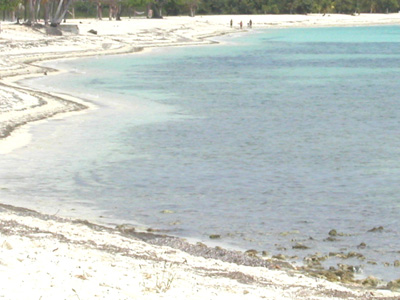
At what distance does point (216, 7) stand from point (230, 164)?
136 m

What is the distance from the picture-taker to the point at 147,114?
29062mm

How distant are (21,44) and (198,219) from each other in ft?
153

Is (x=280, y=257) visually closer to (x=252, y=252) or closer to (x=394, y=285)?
(x=252, y=252)


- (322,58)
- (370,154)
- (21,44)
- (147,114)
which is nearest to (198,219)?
(370,154)

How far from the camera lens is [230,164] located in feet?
65.4

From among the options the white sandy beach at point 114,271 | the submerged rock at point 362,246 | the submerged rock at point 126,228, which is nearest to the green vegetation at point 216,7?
the submerged rock at point 126,228

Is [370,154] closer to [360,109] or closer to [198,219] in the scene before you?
[198,219]

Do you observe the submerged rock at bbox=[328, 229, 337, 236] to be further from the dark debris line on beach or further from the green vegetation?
the green vegetation

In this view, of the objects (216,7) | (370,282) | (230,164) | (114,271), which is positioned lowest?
(216,7)

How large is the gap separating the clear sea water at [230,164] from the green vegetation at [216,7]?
6352cm

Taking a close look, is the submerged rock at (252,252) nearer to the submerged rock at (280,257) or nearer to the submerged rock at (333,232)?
the submerged rock at (280,257)

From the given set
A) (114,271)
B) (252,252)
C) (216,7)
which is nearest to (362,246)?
(252,252)

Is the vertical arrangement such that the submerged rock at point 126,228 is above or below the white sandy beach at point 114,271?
below

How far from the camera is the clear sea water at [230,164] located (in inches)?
551
